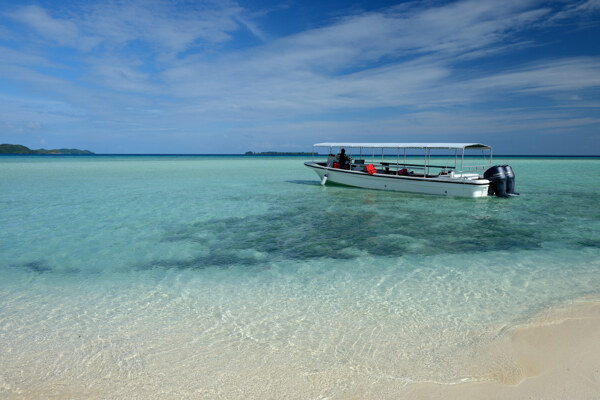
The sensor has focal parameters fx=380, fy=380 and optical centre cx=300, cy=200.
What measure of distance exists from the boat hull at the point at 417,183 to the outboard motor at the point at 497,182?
499 mm

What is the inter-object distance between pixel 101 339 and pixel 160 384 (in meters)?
1.50

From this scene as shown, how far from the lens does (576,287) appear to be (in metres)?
6.67

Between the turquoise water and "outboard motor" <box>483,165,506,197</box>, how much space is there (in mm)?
5645

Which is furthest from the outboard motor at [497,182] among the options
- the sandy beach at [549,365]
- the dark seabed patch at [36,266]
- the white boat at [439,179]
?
the dark seabed patch at [36,266]

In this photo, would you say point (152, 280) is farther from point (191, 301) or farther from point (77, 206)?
point (77, 206)

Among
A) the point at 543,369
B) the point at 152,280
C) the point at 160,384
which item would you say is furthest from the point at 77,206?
the point at 543,369

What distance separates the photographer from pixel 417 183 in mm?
19547

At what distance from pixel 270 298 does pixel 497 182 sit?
16269 mm

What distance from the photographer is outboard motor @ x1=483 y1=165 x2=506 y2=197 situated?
18.7m

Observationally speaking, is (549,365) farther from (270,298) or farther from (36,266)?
(36,266)

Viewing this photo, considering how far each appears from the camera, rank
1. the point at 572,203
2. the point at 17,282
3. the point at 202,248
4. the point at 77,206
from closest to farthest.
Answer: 1. the point at 17,282
2. the point at 202,248
3. the point at 77,206
4. the point at 572,203

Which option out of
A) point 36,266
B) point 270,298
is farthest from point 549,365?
point 36,266

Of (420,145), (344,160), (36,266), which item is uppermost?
(420,145)

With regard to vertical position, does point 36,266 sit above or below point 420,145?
below
